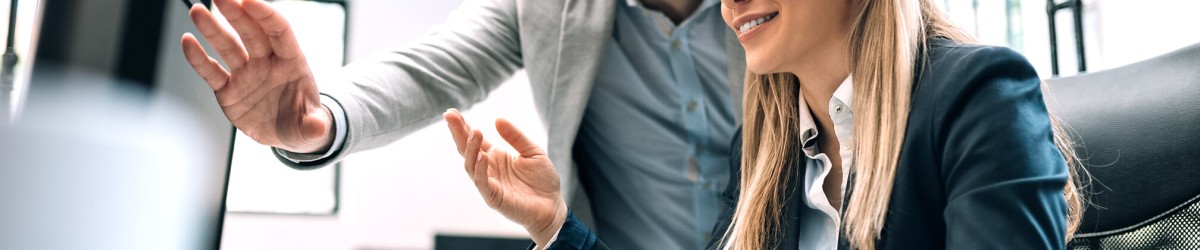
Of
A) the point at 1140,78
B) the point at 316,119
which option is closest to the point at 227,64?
the point at 316,119

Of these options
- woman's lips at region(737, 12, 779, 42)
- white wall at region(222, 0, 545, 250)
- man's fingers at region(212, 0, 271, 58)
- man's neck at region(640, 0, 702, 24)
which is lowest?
white wall at region(222, 0, 545, 250)

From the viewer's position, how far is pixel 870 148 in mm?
896

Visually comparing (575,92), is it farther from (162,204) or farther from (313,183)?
(313,183)

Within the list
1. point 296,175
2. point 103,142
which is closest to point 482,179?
point 103,142

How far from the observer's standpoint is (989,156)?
78 cm

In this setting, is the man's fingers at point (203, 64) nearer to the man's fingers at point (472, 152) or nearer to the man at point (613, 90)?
the man's fingers at point (472, 152)

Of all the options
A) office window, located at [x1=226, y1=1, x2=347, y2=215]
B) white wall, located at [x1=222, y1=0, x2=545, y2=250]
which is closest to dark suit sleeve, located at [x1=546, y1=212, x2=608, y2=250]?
white wall, located at [x1=222, y1=0, x2=545, y2=250]

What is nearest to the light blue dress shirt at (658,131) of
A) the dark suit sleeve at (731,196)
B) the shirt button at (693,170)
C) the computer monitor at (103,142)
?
the shirt button at (693,170)

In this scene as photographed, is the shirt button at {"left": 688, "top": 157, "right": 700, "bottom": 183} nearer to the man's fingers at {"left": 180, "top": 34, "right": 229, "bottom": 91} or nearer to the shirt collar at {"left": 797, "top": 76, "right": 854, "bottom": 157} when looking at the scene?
the shirt collar at {"left": 797, "top": 76, "right": 854, "bottom": 157}

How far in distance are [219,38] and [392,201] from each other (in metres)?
3.59

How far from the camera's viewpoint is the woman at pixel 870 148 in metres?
0.77

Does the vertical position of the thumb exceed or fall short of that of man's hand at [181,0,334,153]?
it falls short

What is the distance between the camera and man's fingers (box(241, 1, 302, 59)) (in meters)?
0.89

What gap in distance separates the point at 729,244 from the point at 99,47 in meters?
0.79
